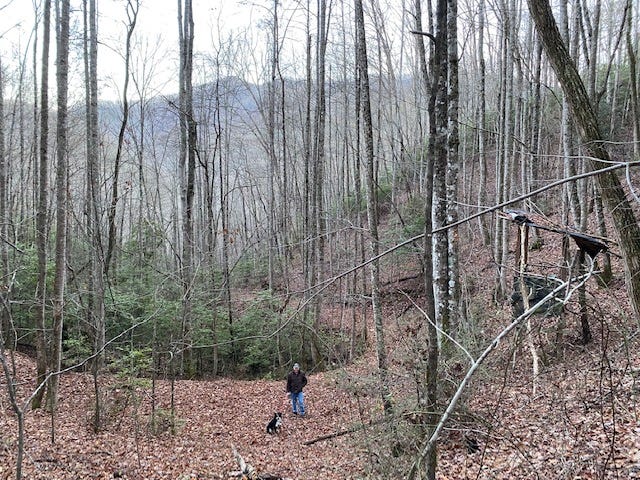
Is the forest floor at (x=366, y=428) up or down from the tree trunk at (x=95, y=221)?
down

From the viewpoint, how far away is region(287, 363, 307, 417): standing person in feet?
31.1

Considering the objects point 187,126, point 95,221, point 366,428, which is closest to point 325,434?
point 366,428

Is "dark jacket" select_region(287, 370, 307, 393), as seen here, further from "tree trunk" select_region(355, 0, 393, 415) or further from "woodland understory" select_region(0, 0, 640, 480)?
"tree trunk" select_region(355, 0, 393, 415)

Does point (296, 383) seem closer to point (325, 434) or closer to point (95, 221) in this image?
point (325, 434)

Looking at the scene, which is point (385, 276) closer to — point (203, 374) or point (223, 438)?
point (203, 374)

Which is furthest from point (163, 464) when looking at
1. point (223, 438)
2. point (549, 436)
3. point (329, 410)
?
point (549, 436)

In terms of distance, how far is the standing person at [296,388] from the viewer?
9.49 meters

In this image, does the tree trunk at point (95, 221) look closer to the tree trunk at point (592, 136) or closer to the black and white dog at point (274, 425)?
the black and white dog at point (274, 425)

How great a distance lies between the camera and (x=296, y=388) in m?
9.50

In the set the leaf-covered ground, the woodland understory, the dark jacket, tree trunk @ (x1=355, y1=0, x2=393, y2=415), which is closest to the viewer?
the woodland understory

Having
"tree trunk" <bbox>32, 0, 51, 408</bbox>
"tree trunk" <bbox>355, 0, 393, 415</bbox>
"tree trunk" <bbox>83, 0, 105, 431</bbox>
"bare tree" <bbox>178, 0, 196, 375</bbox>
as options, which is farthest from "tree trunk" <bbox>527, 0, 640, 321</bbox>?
"bare tree" <bbox>178, 0, 196, 375</bbox>

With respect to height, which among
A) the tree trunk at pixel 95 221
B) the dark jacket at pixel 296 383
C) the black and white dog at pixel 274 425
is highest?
the tree trunk at pixel 95 221

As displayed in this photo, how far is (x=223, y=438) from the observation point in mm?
8438

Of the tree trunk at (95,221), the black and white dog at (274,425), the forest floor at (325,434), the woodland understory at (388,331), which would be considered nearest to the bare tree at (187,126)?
the woodland understory at (388,331)
